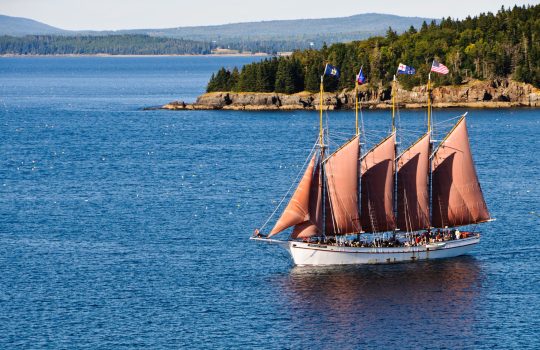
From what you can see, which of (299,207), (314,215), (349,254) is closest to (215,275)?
(299,207)

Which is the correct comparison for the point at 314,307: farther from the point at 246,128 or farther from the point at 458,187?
the point at 246,128

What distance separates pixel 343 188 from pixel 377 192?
10.7ft

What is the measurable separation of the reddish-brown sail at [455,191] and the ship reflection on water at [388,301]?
15.8ft

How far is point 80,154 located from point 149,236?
59776mm

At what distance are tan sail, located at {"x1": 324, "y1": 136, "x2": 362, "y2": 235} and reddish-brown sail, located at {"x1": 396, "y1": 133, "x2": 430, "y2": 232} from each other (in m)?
4.30

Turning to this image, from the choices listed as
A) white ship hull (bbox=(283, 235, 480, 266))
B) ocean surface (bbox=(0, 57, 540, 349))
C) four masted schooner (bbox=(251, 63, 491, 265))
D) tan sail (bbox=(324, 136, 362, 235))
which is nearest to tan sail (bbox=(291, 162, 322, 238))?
four masted schooner (bbox=(251, 63, 491, 265))

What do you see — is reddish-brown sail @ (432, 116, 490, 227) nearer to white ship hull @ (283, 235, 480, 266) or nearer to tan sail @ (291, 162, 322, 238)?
white ship hull @ (283, 235, 480, 266)

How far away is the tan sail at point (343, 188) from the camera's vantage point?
8606 centimetres

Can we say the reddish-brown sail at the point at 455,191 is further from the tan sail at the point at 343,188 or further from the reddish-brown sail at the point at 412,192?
the tan sail at the point at 343,188

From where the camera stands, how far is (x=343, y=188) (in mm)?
86562

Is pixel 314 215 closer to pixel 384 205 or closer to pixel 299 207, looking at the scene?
pixel 299 207

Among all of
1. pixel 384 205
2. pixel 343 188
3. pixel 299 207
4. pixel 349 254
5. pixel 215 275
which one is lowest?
pixel 215 275

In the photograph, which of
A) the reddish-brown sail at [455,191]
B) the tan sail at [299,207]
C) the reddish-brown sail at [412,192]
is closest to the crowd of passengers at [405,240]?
the reddish-brown sail at [412,192]

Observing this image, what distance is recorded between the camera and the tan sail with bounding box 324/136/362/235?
282 feet
